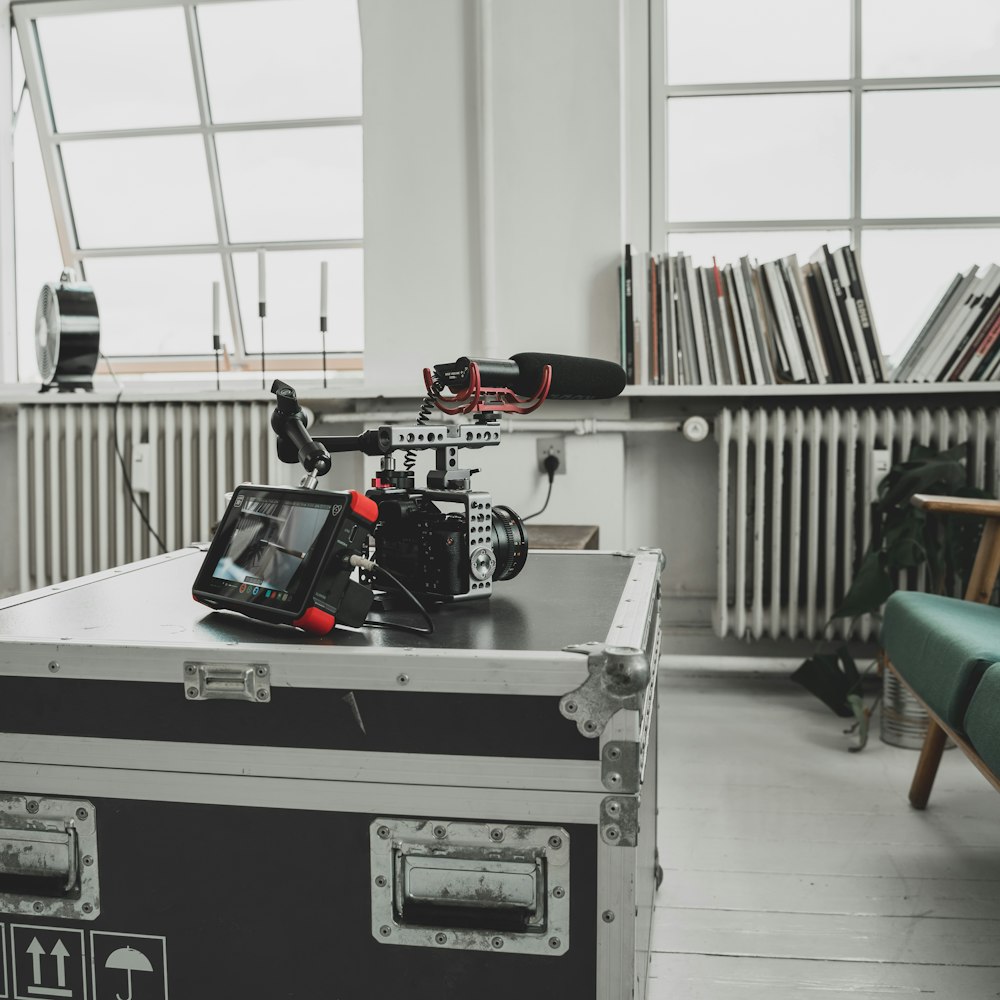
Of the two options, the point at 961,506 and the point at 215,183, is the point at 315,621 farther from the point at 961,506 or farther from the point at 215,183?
the point at 215,183

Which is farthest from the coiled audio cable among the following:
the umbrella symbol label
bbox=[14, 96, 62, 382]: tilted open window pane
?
bbox=[14, 96, 62, 382]: tilted open window pane

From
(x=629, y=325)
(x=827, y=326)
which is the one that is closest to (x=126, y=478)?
(x=629, y=325)

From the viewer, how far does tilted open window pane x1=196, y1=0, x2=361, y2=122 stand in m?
3.12

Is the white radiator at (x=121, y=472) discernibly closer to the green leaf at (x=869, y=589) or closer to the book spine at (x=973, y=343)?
the green leaf at (x=869, y=589)

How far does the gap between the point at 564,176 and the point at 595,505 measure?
0.88 m

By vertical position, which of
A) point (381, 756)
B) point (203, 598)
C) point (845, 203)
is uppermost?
point (845, 203)

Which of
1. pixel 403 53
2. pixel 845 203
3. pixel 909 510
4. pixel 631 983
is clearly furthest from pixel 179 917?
pixel 845 203

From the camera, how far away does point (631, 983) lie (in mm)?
849

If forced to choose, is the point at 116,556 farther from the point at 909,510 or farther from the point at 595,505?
the point at 909,510

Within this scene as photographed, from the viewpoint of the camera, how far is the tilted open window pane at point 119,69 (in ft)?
10.5

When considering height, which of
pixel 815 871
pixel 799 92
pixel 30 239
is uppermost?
pixel 799 92

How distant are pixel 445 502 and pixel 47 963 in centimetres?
57

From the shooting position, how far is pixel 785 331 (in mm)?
2662

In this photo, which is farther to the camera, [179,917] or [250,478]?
[250,478]
